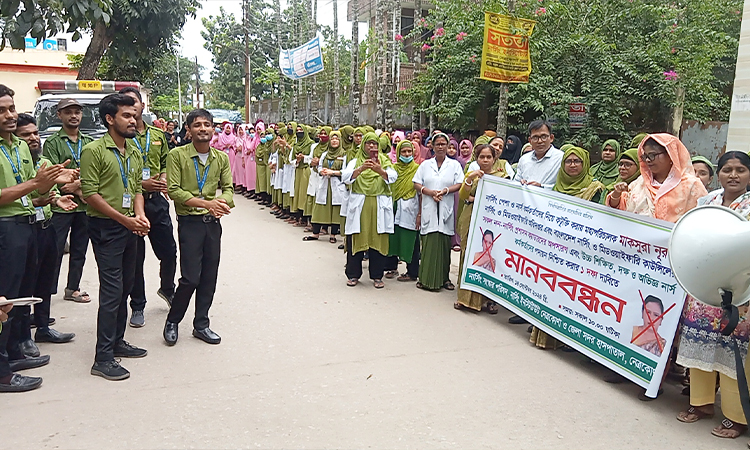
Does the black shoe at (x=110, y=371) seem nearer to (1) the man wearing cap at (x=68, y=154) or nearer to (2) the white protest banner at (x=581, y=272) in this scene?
(1) the man wearing cap at (x=68, y=154)

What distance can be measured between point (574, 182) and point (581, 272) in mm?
997

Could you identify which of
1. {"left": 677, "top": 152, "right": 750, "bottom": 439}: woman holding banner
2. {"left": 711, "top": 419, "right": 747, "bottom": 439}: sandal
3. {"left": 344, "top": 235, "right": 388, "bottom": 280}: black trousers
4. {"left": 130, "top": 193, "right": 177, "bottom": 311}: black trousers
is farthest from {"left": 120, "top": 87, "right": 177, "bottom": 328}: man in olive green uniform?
{"left": 711, "top": 419, "right": 747, "bottom": 439}: sandal

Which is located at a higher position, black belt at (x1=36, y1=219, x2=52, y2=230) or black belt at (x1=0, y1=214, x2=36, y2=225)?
black belt at (x1=0, y1=214, x2=36, y2=225)

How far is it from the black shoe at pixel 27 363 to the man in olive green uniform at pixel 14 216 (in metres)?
0.04

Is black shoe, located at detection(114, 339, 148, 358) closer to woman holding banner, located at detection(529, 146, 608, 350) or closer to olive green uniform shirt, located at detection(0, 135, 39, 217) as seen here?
olive green uniform shirt, located at detection(0, 135, 39, 217)

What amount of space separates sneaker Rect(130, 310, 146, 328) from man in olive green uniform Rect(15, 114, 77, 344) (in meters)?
0.52

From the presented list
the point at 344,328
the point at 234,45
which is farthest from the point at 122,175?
the point at 234,45

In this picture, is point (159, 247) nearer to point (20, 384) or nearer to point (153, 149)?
point (153, 149)

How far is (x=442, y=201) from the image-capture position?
675 centimetres

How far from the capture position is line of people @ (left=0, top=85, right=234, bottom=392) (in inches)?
159

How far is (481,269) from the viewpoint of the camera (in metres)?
6.00

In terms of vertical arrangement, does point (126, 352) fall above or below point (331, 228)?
below

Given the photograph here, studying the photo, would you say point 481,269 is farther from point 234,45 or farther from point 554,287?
point 234,45

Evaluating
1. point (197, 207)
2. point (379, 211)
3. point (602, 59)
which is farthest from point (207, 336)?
point (602, 59)
